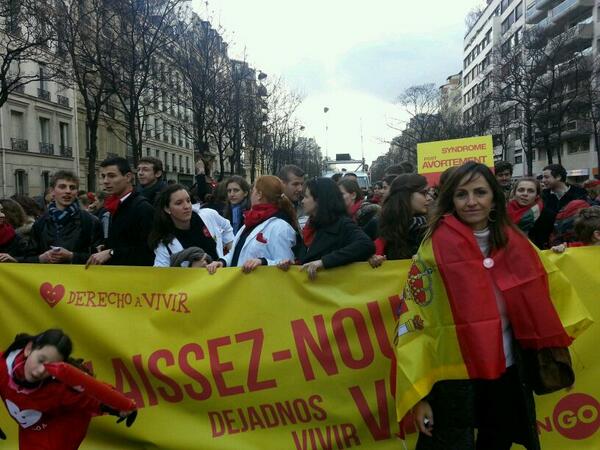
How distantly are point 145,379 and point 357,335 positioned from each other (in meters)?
1.46

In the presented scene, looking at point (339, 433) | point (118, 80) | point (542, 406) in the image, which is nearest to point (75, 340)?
point (339, 433)

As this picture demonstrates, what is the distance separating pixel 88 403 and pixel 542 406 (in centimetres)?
270

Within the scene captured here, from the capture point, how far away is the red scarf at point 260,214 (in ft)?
13.8

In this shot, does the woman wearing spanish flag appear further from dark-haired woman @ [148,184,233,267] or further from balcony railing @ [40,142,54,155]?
balcony railing @ [40,142,54,155]

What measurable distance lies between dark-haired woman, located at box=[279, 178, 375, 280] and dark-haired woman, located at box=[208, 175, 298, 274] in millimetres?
288

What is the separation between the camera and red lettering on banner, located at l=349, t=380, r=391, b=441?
12.0 feet

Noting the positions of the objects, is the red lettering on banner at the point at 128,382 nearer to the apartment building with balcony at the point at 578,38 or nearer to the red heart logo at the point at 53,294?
the red heart logo at the point at 53,294

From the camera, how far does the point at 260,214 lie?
13.8 ft

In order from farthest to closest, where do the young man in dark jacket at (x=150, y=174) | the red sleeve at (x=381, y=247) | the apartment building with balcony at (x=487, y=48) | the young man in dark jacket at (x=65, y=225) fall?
the apartment building with balcony at (x=487, y=48)
the young man in dark jacket at (x=150, y=174)
the young man in dark jacket at (x=65, y=225)
the red sleeve at (x=381, y=247)

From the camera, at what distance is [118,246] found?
14.7 ft

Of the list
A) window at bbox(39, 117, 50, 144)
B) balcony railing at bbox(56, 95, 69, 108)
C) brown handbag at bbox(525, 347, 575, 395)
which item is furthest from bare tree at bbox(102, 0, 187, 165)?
balcony railing at bbox(56, 95, 69, 108)

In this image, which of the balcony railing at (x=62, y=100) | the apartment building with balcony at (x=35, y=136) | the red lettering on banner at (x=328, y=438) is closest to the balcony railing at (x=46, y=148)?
the apartment building with balcony at (x=35, y=136)

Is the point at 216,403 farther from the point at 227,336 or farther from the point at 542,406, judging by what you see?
the point at 542,406

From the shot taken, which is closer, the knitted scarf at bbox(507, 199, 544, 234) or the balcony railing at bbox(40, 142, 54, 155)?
the knitted scarf at bbox(507, 199, 544, 234)
